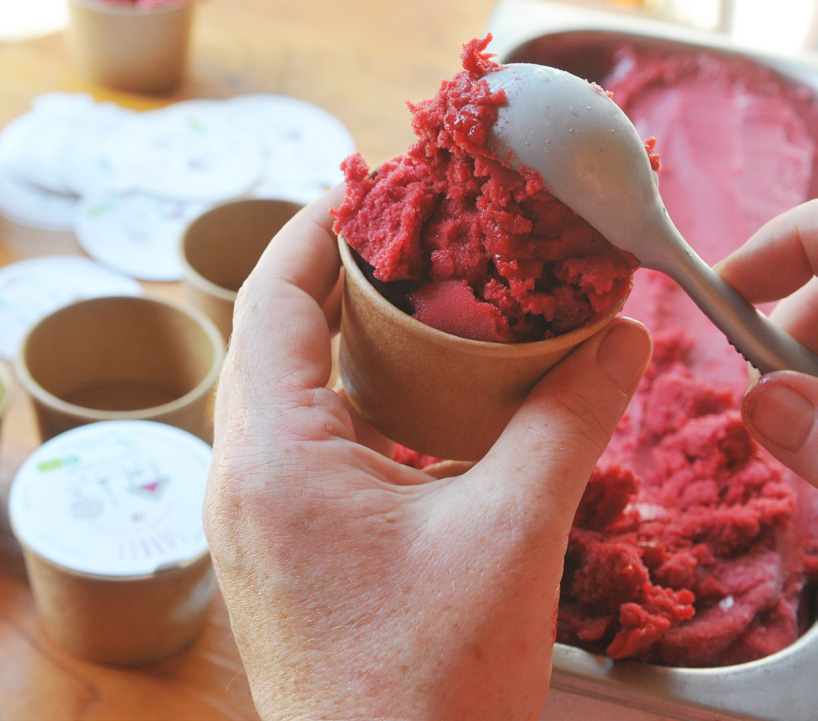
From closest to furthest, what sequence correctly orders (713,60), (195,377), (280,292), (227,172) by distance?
(280,292)
(195,377)
(227,172)
(713,60)

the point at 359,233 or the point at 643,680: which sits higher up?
the point at 359,233

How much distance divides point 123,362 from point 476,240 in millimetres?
575

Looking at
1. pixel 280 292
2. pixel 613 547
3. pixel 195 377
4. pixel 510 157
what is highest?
pixel 510 157

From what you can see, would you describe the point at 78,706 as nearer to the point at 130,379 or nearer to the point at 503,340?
the point at 130,379

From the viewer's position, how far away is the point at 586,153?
516 mm

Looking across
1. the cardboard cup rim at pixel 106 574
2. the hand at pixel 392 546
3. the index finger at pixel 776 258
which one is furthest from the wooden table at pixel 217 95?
the index finger at pixel 776 258

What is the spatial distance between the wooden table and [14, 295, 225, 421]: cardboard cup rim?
0.15 metres

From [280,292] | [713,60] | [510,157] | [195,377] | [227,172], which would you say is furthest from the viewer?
[713,60]

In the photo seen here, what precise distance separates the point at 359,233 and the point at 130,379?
522 millimetres

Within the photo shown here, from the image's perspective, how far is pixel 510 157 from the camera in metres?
0.53

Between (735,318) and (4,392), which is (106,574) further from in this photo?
(735,318)

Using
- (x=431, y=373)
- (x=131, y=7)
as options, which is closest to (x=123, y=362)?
(x=431, y=373)

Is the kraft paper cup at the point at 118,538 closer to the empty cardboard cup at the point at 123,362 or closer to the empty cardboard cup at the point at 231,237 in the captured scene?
the empty cardboard cup at the point at 123,362

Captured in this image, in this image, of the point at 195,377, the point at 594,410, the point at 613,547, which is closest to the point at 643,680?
the point at 613,547
